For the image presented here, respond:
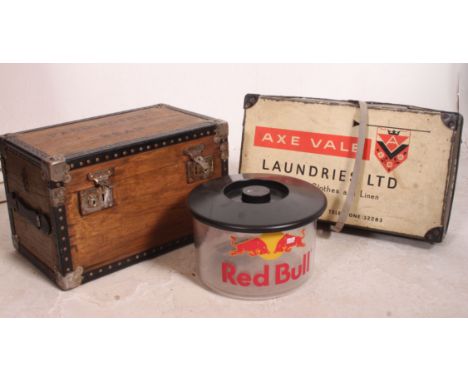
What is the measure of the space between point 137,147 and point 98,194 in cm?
20

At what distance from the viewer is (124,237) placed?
2.32 m

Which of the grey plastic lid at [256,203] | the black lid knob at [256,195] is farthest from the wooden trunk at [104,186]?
the black lid knob at [256,195]

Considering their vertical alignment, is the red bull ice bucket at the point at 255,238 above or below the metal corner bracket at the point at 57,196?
below

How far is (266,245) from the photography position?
82.4 inches

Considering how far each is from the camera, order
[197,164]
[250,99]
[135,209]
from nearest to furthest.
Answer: [135,209] → [197,164] → [250,99]

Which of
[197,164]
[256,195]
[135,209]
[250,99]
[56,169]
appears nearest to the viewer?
[56,169]

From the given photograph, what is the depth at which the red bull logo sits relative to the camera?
2.09 metres

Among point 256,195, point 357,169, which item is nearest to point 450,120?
point 357,169

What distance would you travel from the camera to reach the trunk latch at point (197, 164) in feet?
7.88

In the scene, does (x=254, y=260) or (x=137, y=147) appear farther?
(x=137, y=147)

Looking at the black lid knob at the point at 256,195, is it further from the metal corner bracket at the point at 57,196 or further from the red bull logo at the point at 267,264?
the metal corner bracket at the point at 57,196

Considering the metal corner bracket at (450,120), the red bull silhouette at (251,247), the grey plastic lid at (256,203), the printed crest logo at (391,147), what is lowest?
the red bull silhouette at (251,247)

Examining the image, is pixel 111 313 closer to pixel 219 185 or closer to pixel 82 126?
pixel 219 185

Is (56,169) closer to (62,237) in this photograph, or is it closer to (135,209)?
(62,237)
